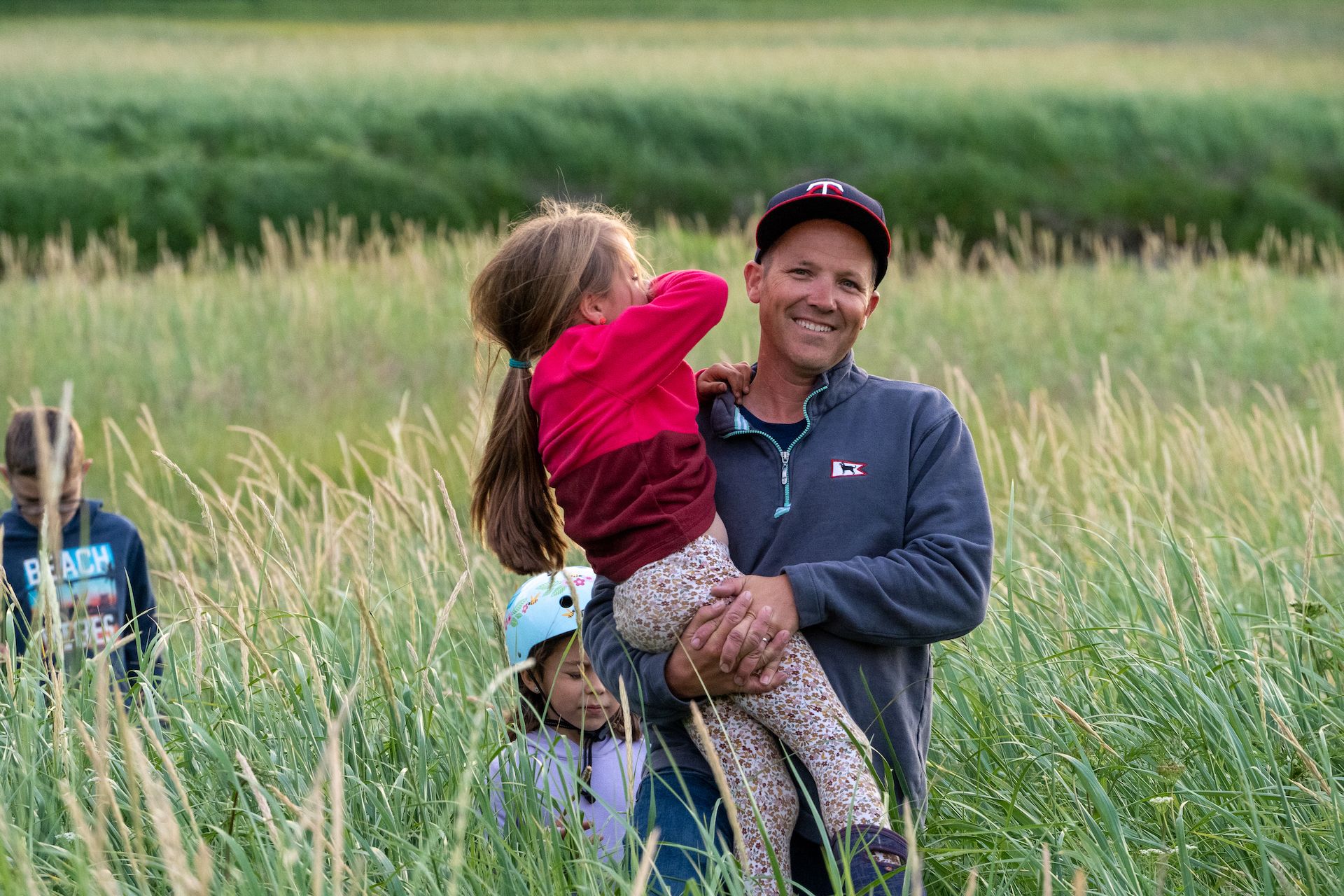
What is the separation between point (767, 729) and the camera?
83.3 inches

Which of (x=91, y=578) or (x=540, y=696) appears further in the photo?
(x=91, y=578)

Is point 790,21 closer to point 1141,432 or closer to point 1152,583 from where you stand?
point 1141,432

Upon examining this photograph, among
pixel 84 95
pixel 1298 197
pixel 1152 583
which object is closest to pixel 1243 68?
pixel 1298 197

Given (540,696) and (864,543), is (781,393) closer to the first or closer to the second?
(864,543)

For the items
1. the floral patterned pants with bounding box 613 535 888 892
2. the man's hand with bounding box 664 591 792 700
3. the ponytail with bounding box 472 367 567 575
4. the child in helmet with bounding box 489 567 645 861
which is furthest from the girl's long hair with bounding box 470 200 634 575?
the man's hand with bounding box 664 591 792 700

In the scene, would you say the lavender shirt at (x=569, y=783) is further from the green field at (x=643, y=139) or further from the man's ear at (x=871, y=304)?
the green field at (x=643, y=139)

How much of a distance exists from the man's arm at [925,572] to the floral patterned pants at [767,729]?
105 millimetres

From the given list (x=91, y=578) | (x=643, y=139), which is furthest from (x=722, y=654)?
(x=643, y=139)

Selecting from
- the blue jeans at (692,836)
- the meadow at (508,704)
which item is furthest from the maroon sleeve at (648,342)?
the blue jeans at (692,836)

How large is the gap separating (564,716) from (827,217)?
122 centimetres

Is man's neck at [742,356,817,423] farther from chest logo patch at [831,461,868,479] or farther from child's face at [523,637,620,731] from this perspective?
child's face at [523,637,620,731]

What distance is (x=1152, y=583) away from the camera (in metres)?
3.21

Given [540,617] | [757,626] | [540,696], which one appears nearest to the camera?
[757,626]

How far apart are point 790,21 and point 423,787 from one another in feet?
142
